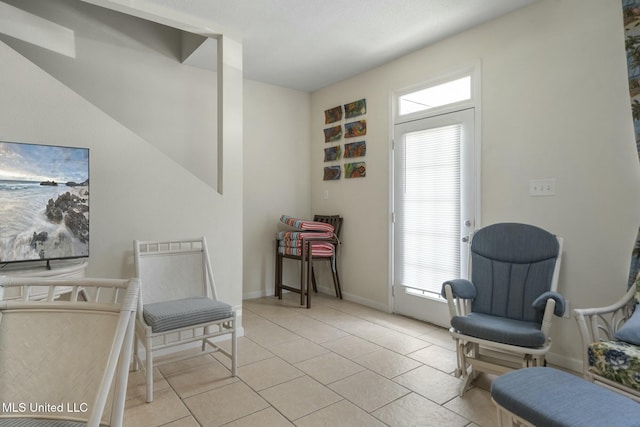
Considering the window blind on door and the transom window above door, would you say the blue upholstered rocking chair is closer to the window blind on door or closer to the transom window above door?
the window blind on door

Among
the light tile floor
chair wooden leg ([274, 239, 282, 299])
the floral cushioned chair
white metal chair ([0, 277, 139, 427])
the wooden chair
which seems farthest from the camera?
chair wooden leg ([274, 239, 282, 299])

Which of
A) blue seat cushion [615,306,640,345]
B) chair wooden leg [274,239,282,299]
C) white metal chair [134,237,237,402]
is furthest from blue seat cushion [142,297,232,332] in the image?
blue seat cushion [615,306,640,345]

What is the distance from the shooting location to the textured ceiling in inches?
104

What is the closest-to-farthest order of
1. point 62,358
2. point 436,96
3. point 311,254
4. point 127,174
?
point 62,358 < point 127,174 < point 436,96 < point 311,254

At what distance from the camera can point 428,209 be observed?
11.1 ft

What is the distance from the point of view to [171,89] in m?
3.62

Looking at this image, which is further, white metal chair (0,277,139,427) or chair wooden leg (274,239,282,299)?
chair wooden leg (274,239,282,299)

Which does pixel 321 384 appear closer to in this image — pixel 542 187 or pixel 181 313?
pixel 181 313

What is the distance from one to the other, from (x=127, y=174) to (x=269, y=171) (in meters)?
2.06

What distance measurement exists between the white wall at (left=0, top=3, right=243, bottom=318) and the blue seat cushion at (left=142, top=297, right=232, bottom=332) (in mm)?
557

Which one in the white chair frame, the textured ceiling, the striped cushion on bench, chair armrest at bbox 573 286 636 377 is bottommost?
the white chair frame

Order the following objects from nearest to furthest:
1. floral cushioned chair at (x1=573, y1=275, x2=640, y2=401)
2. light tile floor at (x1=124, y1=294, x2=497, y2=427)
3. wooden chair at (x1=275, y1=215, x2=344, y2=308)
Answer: floral cushioned chair at (x1=573, y1=275, x2=640, y2=401) < light tile floor at (x1=124, y1=294, x2=497, y2=427) < wooden chair at (x1=275, y1=215, x2=344, y2=308)

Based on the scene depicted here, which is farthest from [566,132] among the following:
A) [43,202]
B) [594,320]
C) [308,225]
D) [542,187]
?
[43,202]

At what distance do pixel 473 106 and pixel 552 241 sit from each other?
4.24ft
